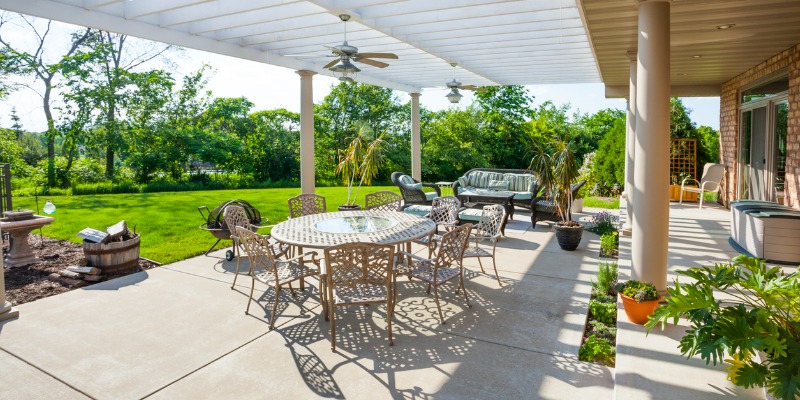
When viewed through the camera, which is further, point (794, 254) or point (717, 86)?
point (717, 86)

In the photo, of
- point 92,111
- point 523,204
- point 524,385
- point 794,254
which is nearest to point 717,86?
point 523,204

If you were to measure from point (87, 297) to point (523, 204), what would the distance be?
715 centimetres

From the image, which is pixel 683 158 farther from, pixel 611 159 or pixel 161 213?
pixel 161 213

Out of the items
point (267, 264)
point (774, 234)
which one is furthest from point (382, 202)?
point (774, 234)

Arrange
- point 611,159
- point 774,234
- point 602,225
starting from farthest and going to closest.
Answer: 1. point 611,159
2. point 602,225
3. point 774,234

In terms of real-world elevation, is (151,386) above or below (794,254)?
below

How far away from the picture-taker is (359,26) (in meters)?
6.23

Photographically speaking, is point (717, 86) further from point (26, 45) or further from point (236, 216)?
point (26, 45)

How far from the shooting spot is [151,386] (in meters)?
2.85

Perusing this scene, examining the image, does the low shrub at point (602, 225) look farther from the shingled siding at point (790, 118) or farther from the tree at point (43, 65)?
the tree at point (43, 65)

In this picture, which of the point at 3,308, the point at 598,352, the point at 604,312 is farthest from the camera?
the point at 3,308

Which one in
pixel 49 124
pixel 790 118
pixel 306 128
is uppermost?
pixel 49 124

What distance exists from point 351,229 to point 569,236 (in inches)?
136

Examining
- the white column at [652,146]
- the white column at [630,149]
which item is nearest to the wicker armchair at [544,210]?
the white column at [630,149]
